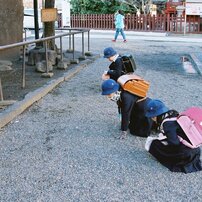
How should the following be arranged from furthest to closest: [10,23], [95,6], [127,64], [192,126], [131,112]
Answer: [95,6] < [10,23] < [127,64] < [131,112] < [192,126]

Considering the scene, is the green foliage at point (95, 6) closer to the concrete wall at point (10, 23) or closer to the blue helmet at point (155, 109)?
the concrete wall at point (10, 23)

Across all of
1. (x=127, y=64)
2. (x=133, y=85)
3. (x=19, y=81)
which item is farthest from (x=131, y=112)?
(x=19, y=81)

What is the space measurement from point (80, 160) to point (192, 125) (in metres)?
1.18

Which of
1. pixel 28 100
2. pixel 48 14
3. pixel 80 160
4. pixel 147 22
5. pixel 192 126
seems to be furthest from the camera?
pixel 147 22

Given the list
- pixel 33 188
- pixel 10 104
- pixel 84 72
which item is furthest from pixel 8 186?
pixel 84 72

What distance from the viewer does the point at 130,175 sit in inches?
138

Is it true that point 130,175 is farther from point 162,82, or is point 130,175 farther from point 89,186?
point 162,82

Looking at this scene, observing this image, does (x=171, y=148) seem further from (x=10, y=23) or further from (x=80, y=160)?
(x=10, y=23)

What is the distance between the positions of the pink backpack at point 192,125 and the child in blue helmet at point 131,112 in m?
0.95

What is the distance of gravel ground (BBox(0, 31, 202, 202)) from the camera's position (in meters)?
3.17

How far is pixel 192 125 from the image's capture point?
3418 mm

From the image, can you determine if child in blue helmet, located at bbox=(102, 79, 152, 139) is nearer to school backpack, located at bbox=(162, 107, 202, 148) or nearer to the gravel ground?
the gravel ground

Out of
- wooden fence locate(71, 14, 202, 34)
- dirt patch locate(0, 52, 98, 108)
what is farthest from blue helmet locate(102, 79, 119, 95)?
wooden fence locate(71, 14, 202, 34)

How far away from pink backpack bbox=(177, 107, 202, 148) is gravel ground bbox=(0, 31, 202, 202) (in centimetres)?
35
